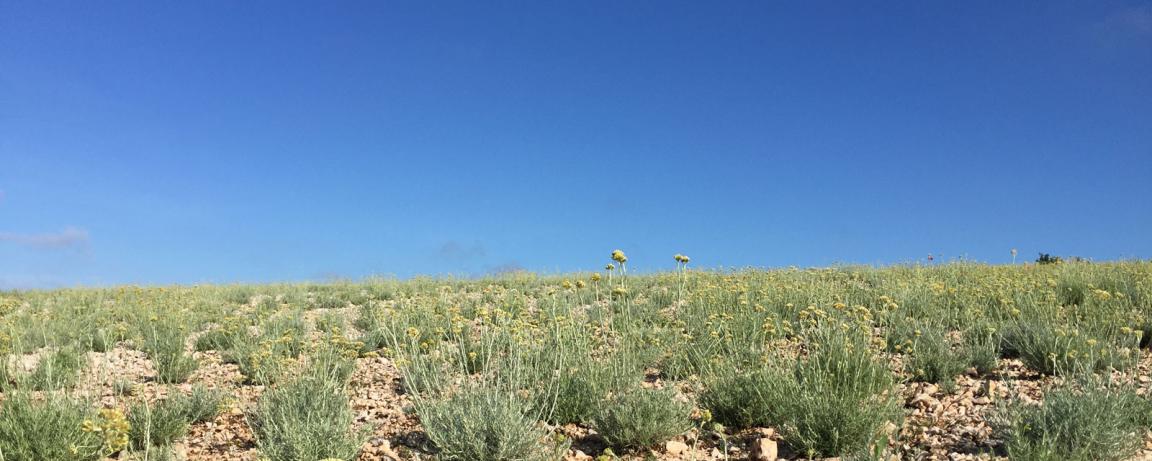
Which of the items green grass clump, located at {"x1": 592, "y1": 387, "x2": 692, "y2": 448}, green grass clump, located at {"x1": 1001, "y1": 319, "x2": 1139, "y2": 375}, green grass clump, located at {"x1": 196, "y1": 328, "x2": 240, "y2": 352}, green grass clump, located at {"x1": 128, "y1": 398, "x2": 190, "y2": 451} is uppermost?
green grass clump, located at {"x1": 1001, "y1": 319, "x2": 1139, "y2": 375}

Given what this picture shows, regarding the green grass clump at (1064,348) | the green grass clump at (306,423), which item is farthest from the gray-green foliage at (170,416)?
the green grass clump at (1064,348)

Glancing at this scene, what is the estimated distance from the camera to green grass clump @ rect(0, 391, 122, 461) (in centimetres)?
452

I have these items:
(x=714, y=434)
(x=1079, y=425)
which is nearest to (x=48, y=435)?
(x=714, y=434)

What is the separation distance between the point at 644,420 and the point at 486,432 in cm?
100

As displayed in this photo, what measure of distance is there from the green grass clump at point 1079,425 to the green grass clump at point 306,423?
3.86m

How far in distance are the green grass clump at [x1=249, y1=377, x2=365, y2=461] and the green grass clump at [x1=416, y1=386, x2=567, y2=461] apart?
0.56 meters

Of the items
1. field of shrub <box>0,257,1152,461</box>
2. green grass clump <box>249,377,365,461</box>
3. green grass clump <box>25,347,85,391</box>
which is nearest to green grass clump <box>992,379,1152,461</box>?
field of shrub <box>0,257,1152,461</box>

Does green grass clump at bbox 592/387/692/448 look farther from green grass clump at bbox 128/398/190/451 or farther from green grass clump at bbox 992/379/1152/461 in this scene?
green grass clump at bbox 128/398/190/451

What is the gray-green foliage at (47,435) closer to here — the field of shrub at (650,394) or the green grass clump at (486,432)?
the field of shrub at (650,394)

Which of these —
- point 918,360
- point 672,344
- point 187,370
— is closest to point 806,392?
point 918,360

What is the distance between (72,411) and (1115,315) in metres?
8.35

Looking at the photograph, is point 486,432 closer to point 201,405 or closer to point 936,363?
point 201,405

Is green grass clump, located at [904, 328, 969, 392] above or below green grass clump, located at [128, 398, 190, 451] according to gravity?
above

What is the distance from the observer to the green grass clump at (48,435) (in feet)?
14.8
